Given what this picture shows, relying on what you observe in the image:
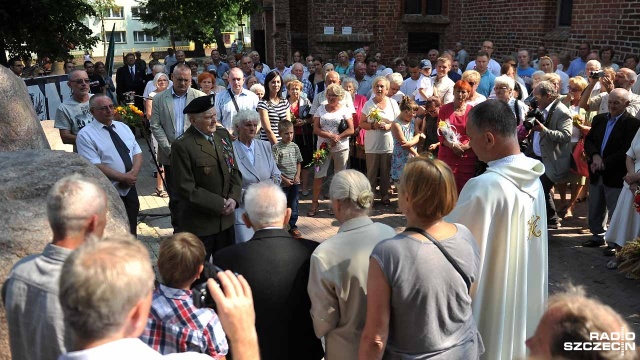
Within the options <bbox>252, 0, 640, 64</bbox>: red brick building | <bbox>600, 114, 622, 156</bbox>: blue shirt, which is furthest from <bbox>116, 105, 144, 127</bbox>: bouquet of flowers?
<bbox>252, 0, 640, 64</bbox>: red brick building

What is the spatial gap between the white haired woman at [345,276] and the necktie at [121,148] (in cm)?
316

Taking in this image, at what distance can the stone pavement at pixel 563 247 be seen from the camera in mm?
5352

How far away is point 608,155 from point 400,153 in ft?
8.86

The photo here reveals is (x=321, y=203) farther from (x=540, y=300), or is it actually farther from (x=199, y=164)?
(x=540, y=300)

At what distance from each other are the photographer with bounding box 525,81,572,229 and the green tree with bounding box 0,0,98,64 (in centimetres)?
1066

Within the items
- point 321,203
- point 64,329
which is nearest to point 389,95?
point 321,203

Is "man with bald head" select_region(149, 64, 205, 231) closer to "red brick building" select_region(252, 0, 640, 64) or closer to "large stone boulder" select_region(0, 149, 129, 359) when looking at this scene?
"large stone boulder" select_region(0, 149, 129, 359)

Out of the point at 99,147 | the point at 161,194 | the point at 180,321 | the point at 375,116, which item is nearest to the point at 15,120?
the point at 99,147

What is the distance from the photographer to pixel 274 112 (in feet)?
25.5

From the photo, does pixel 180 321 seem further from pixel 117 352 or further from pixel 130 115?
pixel 130 115

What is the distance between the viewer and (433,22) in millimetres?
17750

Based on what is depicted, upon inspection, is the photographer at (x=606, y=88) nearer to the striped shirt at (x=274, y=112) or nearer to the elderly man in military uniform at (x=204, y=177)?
the striped shirt at (x=274, y=112)

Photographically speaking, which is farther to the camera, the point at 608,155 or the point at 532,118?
the point at 532,118

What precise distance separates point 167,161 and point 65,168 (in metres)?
3.45
